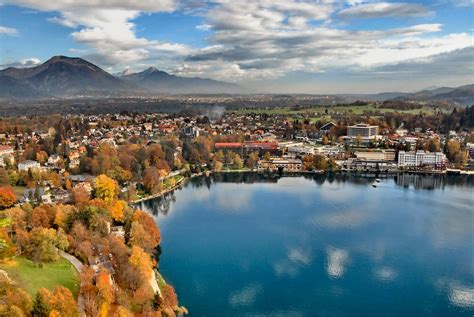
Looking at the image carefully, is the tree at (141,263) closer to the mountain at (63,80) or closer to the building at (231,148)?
the building at (231,148)

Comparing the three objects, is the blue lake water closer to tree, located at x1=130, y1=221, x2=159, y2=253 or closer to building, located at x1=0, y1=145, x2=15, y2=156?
tree, located at x1=130, y1=221, x2=159, y2=253

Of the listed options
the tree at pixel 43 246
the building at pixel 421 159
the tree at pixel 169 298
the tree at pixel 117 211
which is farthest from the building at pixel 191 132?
the tree at pixel 169 298

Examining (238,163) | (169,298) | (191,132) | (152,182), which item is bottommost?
(169,298)

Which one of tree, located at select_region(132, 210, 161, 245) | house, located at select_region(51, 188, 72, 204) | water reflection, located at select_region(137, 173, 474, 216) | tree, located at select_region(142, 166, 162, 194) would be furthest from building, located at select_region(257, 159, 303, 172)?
tree, located at select_region(132, 210, 161, 245)

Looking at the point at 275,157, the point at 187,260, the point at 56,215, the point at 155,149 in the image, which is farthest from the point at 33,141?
the point at 187,260

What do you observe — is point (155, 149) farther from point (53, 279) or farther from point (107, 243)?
point (53, 279)

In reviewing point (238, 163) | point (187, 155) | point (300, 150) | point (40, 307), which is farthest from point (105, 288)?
point (300, 150)

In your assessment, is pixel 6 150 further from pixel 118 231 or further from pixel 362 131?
pixel 362 131
